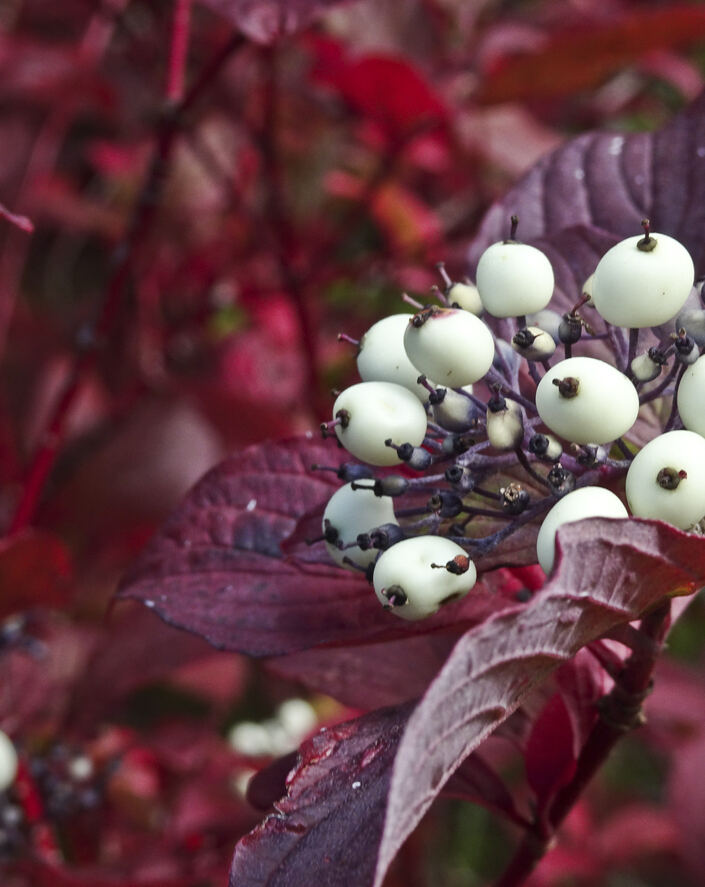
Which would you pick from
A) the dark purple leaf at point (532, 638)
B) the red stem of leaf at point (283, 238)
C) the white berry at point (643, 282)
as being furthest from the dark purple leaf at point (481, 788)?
the red stem of leaf at point (283, 238)

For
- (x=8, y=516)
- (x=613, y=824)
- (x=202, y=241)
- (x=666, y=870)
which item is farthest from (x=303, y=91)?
(x=666, y=870)

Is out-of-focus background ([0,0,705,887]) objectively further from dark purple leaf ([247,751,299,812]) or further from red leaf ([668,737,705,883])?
dark purple leaf ([247,751,299,812])

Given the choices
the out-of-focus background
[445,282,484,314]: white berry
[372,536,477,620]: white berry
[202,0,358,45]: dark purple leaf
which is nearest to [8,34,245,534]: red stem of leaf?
the out-of-focus background

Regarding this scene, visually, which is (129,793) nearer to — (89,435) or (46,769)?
(46,769)

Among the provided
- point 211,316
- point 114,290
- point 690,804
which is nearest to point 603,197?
point 114,290

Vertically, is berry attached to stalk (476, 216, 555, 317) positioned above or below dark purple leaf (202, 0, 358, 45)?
below

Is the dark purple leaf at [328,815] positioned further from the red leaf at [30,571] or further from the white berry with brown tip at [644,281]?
the red leaf at [30,571]
